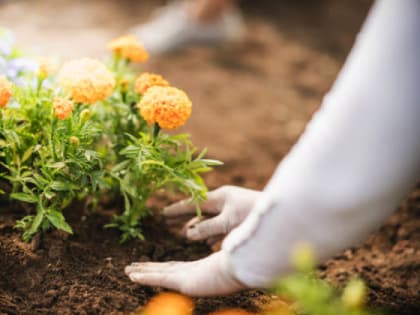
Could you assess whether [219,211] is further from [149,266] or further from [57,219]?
[57,219]

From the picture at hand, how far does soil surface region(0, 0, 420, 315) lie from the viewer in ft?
4.15

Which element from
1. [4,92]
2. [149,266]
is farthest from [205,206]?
[4,92]

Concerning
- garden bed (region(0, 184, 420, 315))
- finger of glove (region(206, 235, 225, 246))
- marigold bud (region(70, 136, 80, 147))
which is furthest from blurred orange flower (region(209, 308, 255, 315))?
marigold bud (region(70, 136, 80, 147))

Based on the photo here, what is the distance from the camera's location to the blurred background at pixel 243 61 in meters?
2.34

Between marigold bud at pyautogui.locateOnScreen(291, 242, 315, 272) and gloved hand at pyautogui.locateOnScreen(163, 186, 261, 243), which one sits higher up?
marigold bud at pyautogui.locateOnScreen(291, 242, 315, 272)

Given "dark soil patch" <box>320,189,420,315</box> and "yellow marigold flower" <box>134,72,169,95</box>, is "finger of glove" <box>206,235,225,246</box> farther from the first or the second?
"yellow marigold flower" <box>134,72,169,95</box>

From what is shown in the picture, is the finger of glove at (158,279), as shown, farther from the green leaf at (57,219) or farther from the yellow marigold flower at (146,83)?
the yellow marigold flower at (146,83)

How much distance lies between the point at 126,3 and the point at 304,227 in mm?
2904

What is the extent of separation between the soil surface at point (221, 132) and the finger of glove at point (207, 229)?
3.7 inches

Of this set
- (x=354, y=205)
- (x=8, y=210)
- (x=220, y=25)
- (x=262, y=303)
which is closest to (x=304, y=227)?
(x=354, y=205)

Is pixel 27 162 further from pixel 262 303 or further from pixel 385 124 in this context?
pixel 385 124

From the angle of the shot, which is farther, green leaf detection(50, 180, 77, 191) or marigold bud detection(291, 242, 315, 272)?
green leaf detection(50, 180, 77, 191)

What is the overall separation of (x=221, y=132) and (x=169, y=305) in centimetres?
126

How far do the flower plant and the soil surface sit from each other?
8 centimetres
